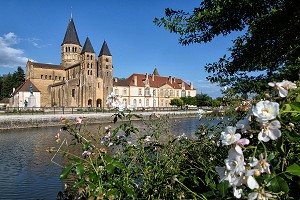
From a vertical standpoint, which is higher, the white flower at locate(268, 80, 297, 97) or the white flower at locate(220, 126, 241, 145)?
the white flower at locate(268, 80, 297, 97)

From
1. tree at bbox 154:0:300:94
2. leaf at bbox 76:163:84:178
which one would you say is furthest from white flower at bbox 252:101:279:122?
tree at bbox 154:0:300:94

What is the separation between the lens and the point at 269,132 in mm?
1104

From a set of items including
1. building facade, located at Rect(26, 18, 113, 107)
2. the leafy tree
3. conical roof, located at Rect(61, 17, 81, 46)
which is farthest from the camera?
conical roof, located at Rect(61, 17, 81, 46)

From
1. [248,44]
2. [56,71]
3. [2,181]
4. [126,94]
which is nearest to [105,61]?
[126,94]

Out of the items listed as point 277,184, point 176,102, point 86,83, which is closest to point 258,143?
point 277,184

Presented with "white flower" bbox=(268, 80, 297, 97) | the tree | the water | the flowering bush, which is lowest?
the water

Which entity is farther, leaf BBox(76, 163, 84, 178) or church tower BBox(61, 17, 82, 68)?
church tower BBox(61, 17, 82, 68)

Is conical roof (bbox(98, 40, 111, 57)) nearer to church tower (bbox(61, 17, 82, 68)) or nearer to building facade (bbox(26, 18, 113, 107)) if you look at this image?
building facade (bbox(26, 18, 113, 107))

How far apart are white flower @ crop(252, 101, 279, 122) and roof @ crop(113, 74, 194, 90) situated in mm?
67228

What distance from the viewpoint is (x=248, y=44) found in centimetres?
431

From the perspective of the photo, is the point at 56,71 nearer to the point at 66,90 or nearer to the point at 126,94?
the point at 66,90

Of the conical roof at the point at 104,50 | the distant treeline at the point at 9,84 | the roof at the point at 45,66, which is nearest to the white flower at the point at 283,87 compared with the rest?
the conical roof at the point at 104,50

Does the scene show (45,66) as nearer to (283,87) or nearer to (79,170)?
(79,170)

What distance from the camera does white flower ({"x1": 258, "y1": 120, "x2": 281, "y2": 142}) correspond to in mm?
1089
